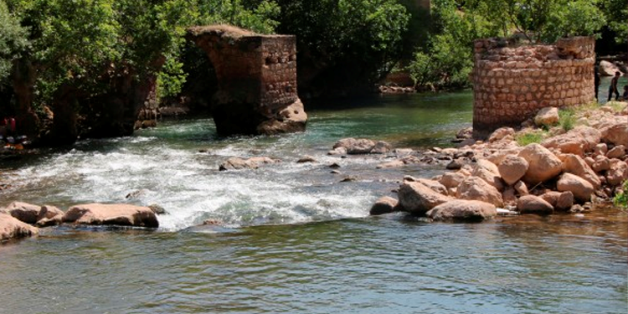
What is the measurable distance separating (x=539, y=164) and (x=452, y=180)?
1.66 meters

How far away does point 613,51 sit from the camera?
52406 mm

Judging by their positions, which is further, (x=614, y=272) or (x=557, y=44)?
(x=557, y=44)

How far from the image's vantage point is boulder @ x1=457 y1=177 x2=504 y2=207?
1631 cm

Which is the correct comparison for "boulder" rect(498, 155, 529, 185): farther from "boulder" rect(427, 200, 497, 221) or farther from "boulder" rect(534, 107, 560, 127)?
"boulder" rect(534, 107, 560, 127)

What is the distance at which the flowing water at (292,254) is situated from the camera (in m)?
11.1

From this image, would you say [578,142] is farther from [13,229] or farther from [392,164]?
[13,229]

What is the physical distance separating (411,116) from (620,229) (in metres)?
19.6

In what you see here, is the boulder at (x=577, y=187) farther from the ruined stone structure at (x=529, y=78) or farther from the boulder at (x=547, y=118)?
the ruined stone structure at (x=529, y=78)

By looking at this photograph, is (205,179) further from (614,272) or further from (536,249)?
(614,272)

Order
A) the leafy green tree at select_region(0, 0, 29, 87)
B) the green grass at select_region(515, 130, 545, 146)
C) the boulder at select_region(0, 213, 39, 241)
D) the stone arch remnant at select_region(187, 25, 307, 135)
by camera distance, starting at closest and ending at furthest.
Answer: the boulder at select_region(0, 213, 39, 241) → the green grass at select_region(515, 130, 545, 146) → the leafy green tree at select_region(0, 0, 29, 87) → the stone arch remnant at select_region(187, 25, 307, 135)

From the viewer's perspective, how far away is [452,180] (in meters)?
17.3

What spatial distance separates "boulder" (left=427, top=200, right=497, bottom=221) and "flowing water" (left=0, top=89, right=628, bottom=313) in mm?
323

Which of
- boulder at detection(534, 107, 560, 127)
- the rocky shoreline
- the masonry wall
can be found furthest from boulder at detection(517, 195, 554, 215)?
the masonry wall

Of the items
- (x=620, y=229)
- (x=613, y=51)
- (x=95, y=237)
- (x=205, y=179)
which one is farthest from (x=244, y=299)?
(x=613, y=51)
